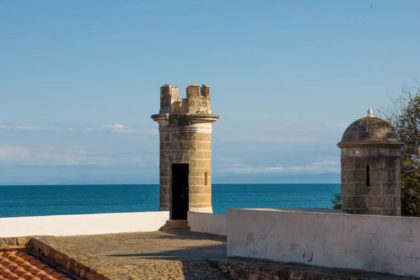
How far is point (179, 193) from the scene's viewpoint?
20.6 m

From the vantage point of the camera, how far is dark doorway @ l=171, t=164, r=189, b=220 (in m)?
20.4

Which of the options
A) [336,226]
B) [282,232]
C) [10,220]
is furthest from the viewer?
[10,220]

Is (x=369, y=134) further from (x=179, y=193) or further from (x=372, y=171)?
(x=179, y=193)

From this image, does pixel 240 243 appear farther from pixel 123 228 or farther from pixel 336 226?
pixel 123 228

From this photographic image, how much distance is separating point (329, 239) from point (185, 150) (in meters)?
8.04

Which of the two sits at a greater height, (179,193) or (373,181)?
(373,181)

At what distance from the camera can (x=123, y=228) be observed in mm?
19797

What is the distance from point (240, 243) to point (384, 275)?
347 cm

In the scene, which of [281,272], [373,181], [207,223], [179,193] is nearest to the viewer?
[281,272]

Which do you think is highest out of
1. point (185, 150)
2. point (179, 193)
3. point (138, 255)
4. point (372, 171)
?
point (185, 150)

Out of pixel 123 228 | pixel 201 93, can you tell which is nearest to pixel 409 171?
pixel 201 93

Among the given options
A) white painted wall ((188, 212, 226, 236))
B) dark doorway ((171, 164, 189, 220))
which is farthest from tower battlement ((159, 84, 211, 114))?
white painted wall ((188, 212, 226, 236))

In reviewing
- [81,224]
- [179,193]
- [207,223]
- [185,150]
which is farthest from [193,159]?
[81,224]

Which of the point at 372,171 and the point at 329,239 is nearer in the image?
the point at 329,239
